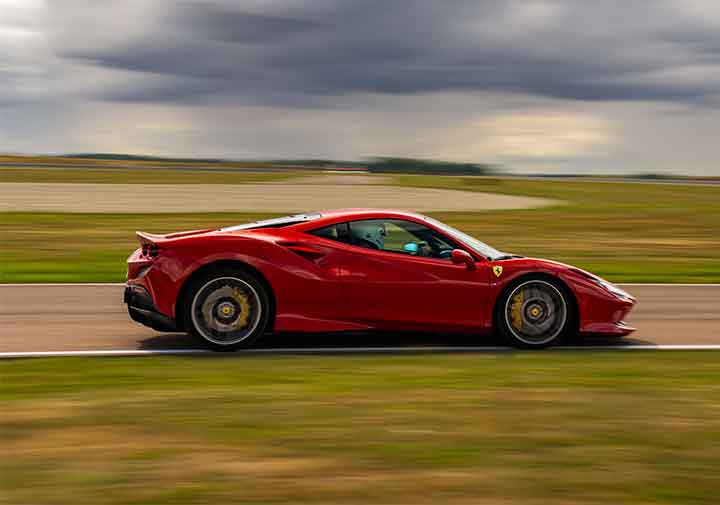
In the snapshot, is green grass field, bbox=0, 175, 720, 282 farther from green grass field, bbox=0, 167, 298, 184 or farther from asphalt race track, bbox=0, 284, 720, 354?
green grass field, bbox=0, 167, 298, 184

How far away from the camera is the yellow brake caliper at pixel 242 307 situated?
7.73m

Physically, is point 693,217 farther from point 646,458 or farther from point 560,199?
point 646,458

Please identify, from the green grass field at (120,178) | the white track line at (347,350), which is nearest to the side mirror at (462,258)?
the white track line at (347,350)

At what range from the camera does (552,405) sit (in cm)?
570

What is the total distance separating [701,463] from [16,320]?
704cm

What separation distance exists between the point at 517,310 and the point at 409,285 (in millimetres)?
993

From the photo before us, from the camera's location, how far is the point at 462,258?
25.7ft

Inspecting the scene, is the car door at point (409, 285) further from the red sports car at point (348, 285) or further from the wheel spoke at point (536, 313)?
the wheel spoke at point (536, 313)

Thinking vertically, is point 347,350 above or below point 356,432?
above

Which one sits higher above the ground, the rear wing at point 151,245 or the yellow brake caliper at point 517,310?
the rear wing at point 151,245

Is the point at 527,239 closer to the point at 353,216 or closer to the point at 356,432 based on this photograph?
the point at 353,216

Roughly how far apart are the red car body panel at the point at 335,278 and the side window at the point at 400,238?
75 mm

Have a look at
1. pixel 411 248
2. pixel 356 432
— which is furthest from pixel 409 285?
pixel 356 432

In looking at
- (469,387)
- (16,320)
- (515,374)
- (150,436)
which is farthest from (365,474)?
(16,320)
